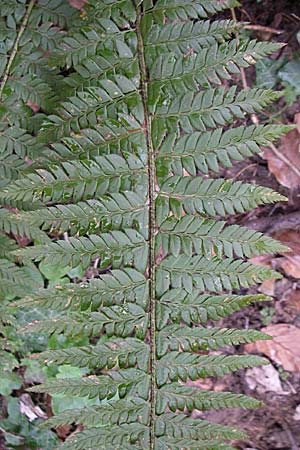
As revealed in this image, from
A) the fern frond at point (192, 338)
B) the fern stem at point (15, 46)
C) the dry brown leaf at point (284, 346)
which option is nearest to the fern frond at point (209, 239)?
the fern frond at point (192, 338)

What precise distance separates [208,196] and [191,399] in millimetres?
623

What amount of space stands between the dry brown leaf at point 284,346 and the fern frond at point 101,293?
1601 mm

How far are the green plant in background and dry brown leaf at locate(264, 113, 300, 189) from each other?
1197 mm

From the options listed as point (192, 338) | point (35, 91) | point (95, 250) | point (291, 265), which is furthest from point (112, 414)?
point (291, 265)

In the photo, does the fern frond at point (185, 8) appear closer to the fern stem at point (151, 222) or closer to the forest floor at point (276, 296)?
the fern stem at point (151, 222)

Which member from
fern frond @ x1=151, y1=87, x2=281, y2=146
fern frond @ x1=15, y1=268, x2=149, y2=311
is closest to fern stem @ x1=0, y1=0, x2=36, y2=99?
fern frond @ x1=151, y1=87, x2=281, y2=146

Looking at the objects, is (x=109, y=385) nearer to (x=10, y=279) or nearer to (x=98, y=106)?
(x=10, y=279)

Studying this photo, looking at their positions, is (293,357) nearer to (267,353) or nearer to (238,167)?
(267,353)

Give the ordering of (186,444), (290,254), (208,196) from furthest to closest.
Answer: (290,254)
(208,196)
(186,444)

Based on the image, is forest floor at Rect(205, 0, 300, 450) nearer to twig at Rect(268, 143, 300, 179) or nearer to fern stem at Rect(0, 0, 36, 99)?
twig at Rect(268, 143, 300, 179)

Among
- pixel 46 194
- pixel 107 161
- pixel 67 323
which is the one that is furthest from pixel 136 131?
pixel 67 323

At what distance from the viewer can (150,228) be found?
5.49 ft

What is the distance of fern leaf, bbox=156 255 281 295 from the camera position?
5.28 ft

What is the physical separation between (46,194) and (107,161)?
0.72ft
